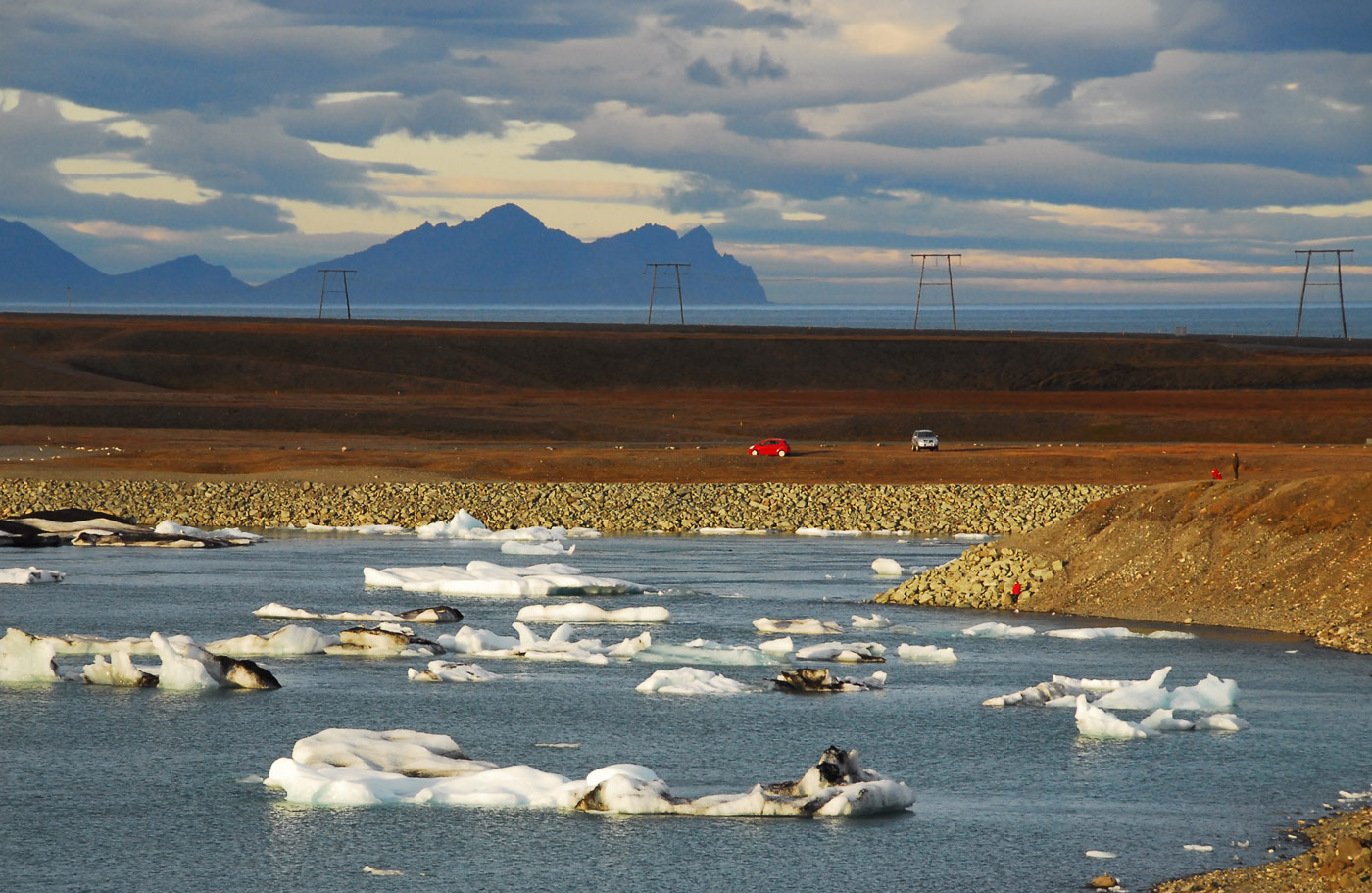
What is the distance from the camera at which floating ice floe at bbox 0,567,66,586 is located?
3369 cm

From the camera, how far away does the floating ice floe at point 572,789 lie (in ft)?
49.2

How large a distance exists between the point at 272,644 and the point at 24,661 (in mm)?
3781

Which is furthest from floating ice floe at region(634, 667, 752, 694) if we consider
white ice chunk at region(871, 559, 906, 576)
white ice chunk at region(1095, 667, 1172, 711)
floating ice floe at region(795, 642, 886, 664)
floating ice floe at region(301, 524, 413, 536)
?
floating ice floe at region(301, 524, 413, 536)

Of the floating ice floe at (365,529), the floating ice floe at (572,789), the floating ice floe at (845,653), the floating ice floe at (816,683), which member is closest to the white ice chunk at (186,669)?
the floating ice floe at (572,789)

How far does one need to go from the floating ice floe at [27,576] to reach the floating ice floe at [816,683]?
765 inches

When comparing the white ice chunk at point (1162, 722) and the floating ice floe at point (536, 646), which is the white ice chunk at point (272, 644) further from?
the white ice chunk at point (1162, 722)

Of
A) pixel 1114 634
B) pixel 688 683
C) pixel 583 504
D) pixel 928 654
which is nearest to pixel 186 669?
pixel 688 683

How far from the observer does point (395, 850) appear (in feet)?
44.9

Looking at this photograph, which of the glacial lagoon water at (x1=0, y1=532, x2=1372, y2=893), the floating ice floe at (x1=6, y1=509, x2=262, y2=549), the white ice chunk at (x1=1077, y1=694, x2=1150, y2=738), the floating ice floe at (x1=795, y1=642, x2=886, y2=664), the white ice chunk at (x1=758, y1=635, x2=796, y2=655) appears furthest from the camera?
the floating ice floe at (x1=6, y1=509, x2=262, y2=549)

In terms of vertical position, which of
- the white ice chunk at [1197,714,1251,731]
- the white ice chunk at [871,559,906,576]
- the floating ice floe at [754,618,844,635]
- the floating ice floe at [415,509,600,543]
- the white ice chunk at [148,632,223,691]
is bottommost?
the floating ice floe at [415,509,600,543]

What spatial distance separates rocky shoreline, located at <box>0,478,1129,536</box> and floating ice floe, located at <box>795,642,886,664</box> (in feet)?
83.6

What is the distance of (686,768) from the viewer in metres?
16.8

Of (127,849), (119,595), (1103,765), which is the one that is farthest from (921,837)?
(119,595)

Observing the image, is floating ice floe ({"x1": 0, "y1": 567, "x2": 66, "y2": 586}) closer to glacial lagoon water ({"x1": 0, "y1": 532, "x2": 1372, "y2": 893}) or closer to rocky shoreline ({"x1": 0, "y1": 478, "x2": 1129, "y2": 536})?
glacial lagoon water ({"x1": 0, "y1": 532, "x2": 1372, "y2": 893})
